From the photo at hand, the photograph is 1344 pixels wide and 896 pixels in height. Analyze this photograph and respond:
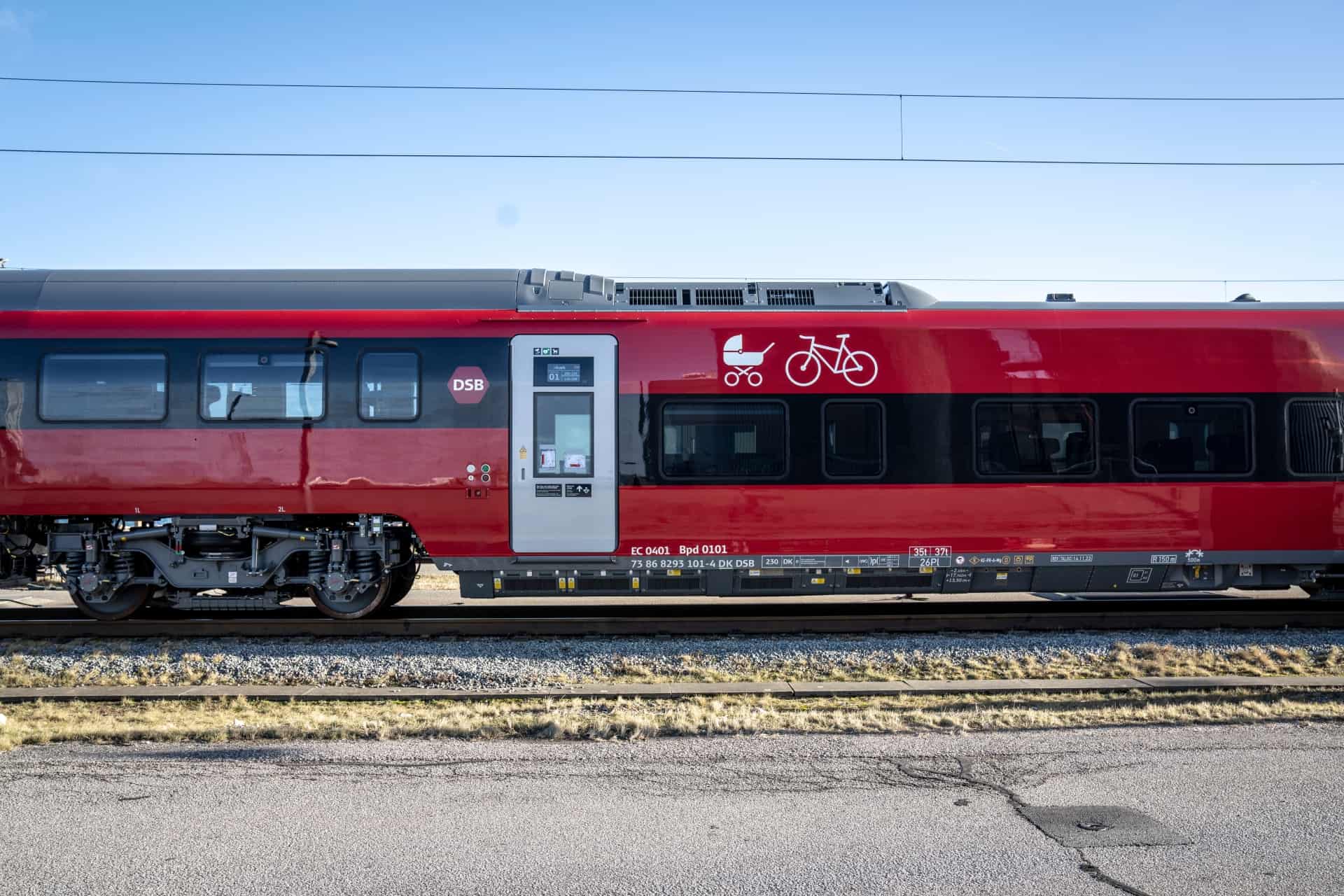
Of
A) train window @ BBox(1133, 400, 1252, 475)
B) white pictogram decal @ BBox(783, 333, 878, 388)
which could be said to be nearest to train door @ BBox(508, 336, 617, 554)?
white pictogram decal @ BBox(783, 333, 878, 388)

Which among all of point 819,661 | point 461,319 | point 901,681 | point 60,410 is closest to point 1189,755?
point 901,681

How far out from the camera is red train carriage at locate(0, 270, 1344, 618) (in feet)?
35.6

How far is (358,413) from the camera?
35.6 ft

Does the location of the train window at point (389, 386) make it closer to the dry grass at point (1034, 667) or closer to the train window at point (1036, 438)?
the dry grass at point (1034, 667)

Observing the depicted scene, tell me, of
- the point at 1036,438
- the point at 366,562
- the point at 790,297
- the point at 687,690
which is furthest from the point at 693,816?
the point at 1036,438

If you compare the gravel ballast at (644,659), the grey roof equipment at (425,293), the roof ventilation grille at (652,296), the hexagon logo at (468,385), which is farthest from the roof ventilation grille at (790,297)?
the gravel ballast at (644,659)

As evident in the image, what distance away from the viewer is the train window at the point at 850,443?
11.2 metres

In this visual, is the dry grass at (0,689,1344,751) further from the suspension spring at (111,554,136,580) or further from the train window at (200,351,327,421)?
the train window at (200,351,327,421)

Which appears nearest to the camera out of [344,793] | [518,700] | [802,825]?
[802,825]

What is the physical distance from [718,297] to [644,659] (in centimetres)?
419

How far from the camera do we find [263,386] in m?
10.9

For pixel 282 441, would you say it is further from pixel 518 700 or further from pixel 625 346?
pixel 518 700

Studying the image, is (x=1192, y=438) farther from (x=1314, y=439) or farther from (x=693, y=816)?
(x=693, y=816)

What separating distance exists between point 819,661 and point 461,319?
16.7 ft
